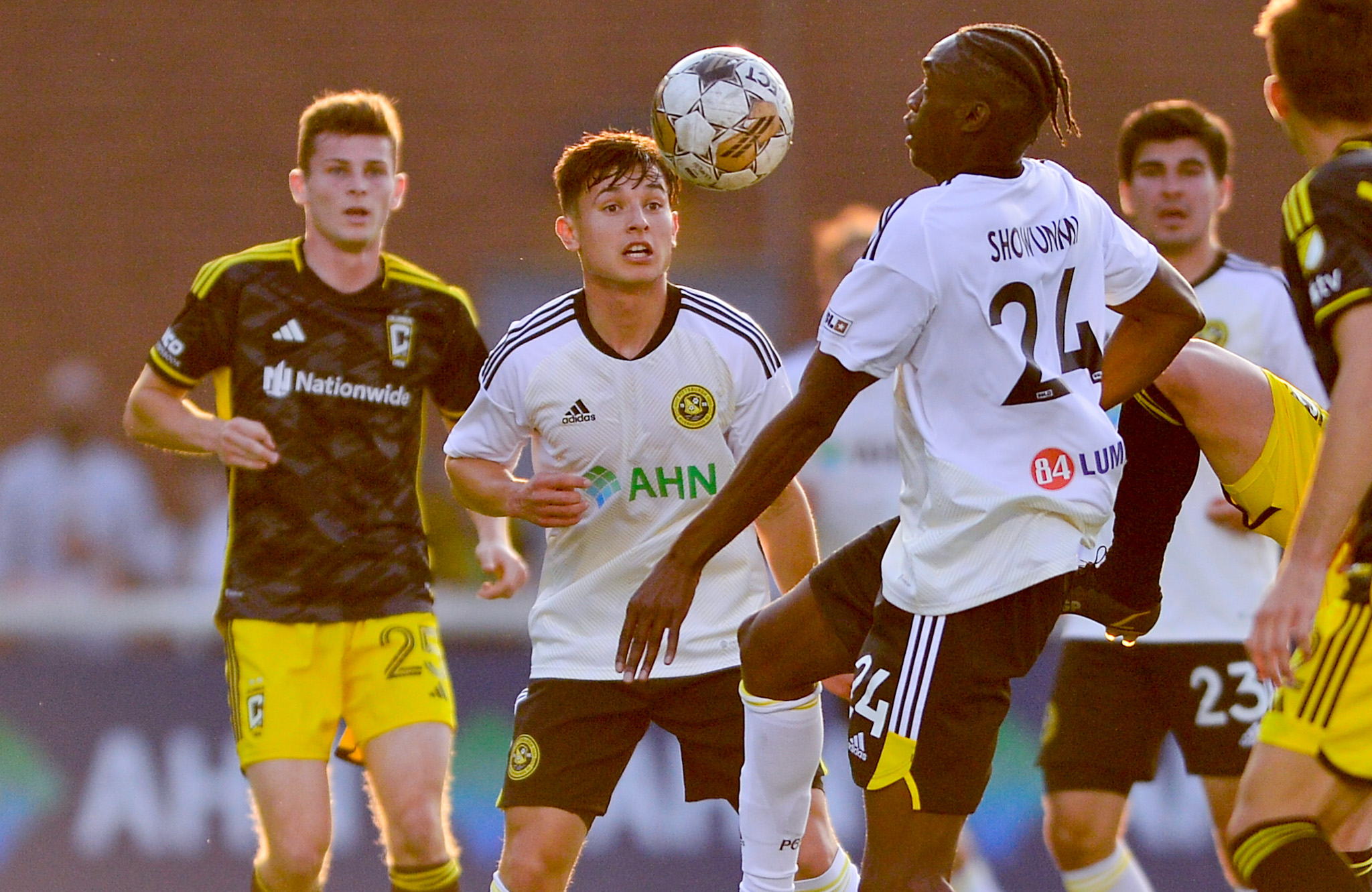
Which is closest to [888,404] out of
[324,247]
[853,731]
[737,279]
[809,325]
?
[324,247]

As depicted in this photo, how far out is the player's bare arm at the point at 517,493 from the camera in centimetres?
411

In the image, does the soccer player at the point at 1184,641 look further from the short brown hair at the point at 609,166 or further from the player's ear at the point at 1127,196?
the short brown hair at the point at 609,166

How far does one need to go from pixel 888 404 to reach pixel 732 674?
7.45 feet

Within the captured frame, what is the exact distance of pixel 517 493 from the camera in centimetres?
420

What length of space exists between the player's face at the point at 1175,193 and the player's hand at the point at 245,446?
266cm

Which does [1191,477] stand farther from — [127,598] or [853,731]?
[127,598]

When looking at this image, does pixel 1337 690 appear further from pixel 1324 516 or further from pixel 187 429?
pixel 187 429

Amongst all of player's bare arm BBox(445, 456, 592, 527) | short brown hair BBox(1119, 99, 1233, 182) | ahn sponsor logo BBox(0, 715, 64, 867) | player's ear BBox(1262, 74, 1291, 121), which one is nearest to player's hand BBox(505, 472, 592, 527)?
player's bare arm BBox(445, 456, 592, 527)

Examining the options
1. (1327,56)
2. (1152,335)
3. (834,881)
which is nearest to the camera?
(1327,56)

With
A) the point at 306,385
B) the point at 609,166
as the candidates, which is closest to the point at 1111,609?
the point at 609,166

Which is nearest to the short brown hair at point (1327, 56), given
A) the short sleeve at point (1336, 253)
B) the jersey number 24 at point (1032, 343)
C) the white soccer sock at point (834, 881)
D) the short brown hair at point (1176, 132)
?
the short sleeve at point (1336, 253)

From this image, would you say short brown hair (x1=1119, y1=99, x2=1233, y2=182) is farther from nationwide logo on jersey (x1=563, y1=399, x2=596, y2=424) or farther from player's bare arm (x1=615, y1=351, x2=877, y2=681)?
player's bare arm (x1=615, y1=351, x2=877, y2=681)

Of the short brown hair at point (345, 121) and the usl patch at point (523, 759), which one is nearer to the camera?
the usl patch at point (523, 759)

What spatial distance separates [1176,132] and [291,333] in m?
2.77
